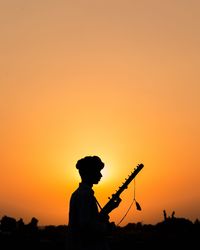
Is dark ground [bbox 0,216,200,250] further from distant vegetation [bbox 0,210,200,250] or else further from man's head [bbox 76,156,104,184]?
man's head [bbox 76,156,104,184]

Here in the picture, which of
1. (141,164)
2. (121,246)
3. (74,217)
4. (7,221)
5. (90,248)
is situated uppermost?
(7,221)

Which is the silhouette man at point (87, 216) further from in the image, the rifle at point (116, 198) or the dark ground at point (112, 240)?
the dark ground at point (112, 240)

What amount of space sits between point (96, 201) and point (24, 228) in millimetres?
21774

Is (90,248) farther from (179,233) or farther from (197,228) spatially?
(197,228)

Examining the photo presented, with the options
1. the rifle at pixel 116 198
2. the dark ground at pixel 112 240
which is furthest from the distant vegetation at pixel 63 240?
the rifle at pixel 116 198

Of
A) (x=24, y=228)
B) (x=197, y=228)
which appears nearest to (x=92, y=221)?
(x=24, y=228)

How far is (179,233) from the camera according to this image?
29625mm

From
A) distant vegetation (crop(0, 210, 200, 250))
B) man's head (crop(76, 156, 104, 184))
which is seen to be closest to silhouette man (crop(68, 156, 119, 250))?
man's head (crop(76, 156, 104, 184))

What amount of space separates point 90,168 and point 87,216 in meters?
0.72

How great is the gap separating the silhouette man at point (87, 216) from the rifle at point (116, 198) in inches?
3.2

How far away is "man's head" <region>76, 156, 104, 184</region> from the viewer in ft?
23.7

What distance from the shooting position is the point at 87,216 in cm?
681

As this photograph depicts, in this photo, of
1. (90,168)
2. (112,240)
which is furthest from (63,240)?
(90,168)

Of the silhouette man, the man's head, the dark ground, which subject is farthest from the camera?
the dark ground
